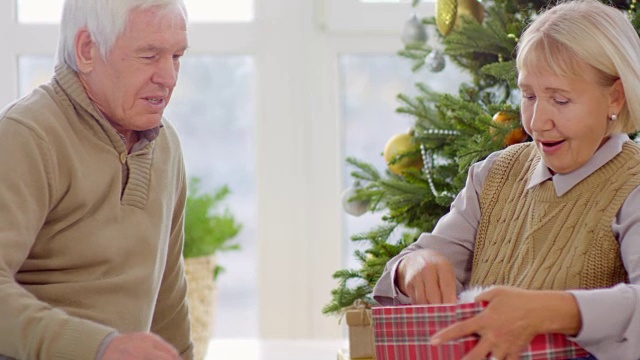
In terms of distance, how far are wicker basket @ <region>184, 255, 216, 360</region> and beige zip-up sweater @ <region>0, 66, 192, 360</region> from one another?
66.3 inches

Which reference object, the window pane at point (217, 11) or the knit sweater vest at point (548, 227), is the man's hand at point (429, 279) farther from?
the window pane at point (217, 11)

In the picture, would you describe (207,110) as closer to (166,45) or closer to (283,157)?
(283,157)

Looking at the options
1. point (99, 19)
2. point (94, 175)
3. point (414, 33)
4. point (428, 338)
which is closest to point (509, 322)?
point (428, 338)

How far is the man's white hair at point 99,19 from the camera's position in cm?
167

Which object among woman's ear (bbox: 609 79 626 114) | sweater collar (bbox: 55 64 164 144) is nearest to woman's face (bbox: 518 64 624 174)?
woman's ear (bbox: 609 79 626 114)

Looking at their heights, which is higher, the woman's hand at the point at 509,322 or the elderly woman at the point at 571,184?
the elderly woman at the point at 571,184

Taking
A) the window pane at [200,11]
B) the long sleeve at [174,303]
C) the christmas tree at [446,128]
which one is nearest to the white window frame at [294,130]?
the window pane at [200,11]

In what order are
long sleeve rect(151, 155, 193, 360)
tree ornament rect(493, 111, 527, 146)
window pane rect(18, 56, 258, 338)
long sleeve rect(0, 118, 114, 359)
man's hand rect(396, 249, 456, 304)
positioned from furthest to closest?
window pane rect(18, 56, 258, 338) → tree ornament rect(493, 111, 527, 146) → long sleeve rect(151, 155, 193, 360) → man's hand rect(396, 249, 456, 304) → long sleeve rect(0, 118, 114, 359)

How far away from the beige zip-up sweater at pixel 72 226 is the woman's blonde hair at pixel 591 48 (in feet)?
2.34

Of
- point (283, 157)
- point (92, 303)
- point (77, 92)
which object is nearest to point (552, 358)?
point (92, 303)

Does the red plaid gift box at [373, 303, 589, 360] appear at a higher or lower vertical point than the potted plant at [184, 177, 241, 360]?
lower

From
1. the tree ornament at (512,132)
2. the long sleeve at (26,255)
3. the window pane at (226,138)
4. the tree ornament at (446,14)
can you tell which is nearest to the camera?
the long sleeve at (26,255)

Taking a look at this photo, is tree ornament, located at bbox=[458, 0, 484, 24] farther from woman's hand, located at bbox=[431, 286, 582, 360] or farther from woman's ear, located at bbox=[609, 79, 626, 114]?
woman's hand, located at bbox=[431, 286, 582, 360]

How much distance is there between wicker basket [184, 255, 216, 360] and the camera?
3.50 meters
